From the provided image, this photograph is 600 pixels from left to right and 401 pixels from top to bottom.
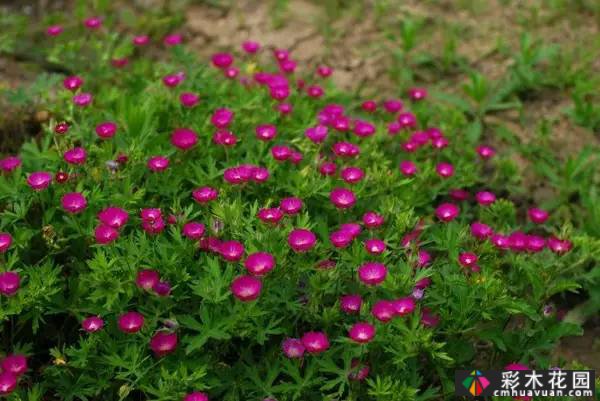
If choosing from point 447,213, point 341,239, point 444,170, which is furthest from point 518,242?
point 341,239

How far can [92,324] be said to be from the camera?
8.45 ft

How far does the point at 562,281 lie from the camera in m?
3.06

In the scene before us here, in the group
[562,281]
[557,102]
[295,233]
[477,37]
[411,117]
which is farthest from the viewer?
[477,37]

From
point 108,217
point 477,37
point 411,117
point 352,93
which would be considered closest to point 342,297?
point 108,217

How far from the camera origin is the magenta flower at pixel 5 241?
105 inches

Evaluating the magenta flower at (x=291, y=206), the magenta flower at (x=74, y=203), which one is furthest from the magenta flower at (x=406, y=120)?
the magenta flower at (x=74, y=203)

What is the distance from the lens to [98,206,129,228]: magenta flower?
271 cm

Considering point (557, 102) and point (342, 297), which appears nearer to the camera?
point (342, 297)

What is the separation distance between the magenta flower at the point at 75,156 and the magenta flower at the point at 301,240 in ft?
3.08

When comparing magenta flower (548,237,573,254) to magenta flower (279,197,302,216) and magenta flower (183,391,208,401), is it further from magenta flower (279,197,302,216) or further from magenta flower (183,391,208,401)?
magenta flower (183,391,208,401)

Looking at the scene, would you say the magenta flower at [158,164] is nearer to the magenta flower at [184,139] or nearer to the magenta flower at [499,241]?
the magenta flower at [184,139]

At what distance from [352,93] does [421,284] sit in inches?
79.9

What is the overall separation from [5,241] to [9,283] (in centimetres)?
19

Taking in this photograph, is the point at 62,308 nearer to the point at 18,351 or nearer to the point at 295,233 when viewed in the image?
the point at 18,351
